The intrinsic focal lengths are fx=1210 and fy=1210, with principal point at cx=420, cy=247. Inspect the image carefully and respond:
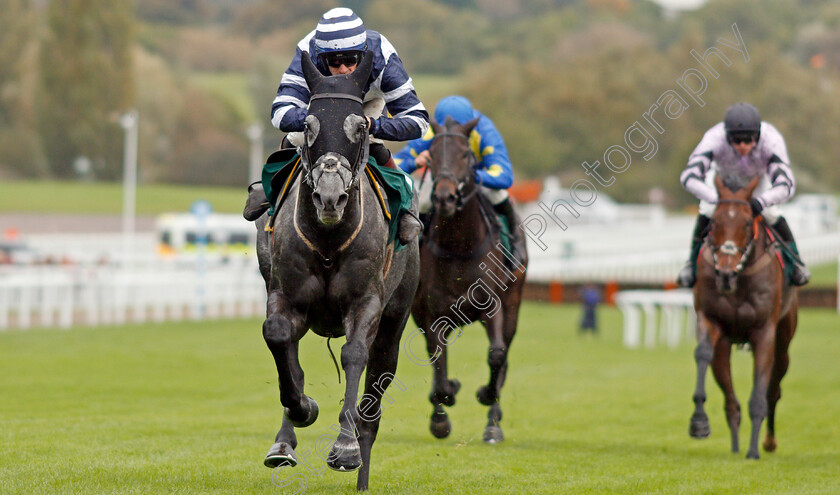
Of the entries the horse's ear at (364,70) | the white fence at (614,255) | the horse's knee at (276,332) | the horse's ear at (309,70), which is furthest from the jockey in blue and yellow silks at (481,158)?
the white fence at (614,255)

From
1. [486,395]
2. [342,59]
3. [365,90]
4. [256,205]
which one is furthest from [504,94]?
[365,90]

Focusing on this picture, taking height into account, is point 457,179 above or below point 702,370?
above

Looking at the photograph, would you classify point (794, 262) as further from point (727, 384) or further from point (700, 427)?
point (700, 427)

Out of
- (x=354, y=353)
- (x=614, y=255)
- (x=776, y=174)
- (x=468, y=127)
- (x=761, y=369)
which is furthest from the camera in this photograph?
(x=614, y=255)

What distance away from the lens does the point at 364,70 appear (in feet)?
18.1

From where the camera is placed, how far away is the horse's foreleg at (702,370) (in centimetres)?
806

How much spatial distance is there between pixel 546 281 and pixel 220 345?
12.7 meters

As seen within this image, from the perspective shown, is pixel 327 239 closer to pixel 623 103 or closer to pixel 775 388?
pixel 775 388

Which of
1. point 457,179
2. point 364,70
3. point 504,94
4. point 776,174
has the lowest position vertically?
point 457,179

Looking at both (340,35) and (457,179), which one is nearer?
(340,35)

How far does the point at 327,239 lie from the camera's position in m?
5.49

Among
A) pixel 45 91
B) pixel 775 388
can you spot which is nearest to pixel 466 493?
pixel 775 388

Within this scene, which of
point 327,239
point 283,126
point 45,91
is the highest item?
point 45,91

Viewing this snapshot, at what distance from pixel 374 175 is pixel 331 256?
0.63m
